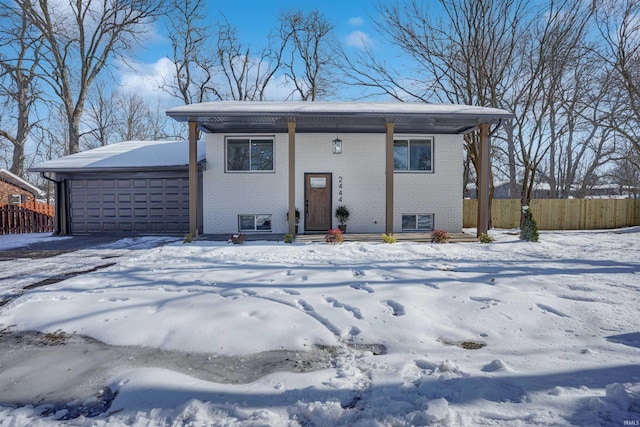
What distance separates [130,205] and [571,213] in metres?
17.6

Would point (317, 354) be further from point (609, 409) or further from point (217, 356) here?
point (609, 409)

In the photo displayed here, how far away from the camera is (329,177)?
38.8 ft

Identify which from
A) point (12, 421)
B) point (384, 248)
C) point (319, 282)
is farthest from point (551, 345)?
point (384, 248)

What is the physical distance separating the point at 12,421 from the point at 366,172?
420 inches

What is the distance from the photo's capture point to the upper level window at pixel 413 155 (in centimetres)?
1206

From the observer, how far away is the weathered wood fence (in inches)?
578

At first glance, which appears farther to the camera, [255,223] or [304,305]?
[255,223]

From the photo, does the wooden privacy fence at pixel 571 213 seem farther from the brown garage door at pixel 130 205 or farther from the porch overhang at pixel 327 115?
the brown garage door at pixel 130 205

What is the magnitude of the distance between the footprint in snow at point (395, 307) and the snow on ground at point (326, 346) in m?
0.02

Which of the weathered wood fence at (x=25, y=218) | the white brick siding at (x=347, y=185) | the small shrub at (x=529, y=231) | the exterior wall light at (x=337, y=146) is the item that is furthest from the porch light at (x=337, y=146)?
the weathered wood fence at (x=25, y=218)

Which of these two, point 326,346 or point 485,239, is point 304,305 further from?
point 485,239

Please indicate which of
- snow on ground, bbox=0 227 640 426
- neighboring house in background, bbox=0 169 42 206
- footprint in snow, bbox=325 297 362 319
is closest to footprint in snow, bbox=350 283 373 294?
snow on ground, bbox=0 227 640 426

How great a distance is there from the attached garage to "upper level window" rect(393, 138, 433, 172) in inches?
264

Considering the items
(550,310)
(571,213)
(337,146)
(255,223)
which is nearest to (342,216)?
(337,146)
